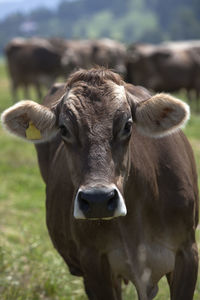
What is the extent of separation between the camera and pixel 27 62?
21719 millimetres

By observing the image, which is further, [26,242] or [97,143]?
[26,242]

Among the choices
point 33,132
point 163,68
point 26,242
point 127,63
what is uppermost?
point 33,132

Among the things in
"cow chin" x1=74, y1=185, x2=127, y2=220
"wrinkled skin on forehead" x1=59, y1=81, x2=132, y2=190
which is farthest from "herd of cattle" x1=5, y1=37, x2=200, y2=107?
"cow chin" x1=74, y1=185, x2=127, y2=220

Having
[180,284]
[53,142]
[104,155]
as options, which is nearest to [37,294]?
[53,142]

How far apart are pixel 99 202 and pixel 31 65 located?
61.3 feet

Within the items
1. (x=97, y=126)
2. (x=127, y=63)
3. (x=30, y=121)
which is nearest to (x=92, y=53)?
(x=127, y=63)

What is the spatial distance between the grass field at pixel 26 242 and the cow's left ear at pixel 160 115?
1.96m

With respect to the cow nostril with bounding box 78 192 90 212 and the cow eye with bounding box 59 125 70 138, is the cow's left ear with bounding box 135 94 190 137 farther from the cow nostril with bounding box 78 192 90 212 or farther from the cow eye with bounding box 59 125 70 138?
the cow nostril with bounding box 78 192 90 212

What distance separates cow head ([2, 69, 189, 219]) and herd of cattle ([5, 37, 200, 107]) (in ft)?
49.4

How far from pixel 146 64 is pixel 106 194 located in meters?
16.9

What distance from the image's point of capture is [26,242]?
7.39 meters

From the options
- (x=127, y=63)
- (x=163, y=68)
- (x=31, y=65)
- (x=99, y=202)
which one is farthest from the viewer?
(x=31, y=65)

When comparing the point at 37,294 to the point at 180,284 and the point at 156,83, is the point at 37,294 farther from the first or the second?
the point at 156,83

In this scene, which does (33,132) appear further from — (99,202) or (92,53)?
(92,53)
